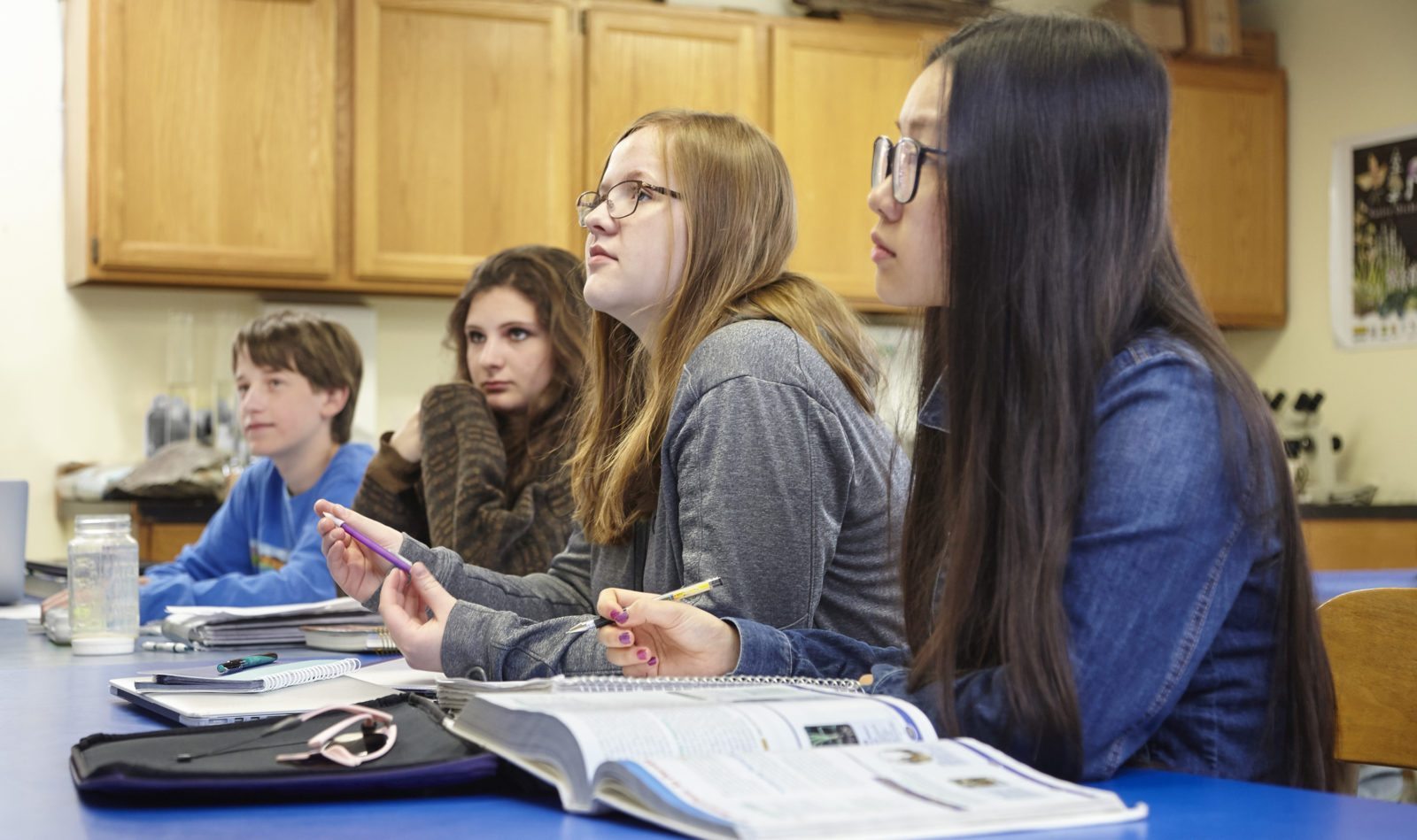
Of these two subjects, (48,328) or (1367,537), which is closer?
(48,328)

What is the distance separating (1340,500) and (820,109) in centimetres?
195

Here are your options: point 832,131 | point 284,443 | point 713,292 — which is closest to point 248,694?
point 713,292

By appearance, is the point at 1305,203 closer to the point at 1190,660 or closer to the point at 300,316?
the point at 300,316

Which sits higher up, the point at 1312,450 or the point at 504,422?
the point at 504,422

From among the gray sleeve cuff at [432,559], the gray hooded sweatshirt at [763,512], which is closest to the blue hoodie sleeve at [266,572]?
the gray sleeve cuff at [432,559]

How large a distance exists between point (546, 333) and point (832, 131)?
7.40 feet

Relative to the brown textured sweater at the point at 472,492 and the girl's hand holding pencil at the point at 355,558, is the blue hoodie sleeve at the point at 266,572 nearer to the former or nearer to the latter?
the brown textured sweater at the point at 472,492

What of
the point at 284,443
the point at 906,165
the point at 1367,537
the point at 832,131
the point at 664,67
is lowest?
the point at 1367,537

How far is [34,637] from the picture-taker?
73.6 inches

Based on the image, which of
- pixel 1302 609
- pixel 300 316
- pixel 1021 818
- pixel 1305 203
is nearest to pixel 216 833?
pixel 1021 818

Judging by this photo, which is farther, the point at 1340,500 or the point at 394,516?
the point at 1340,500

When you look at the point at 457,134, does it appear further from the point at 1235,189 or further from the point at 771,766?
the point at 771,766

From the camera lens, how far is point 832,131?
4.36 meters

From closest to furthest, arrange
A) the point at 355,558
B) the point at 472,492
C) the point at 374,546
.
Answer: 1. the point at 374,546
2. the point at 355,558
3. the point at 472,492
